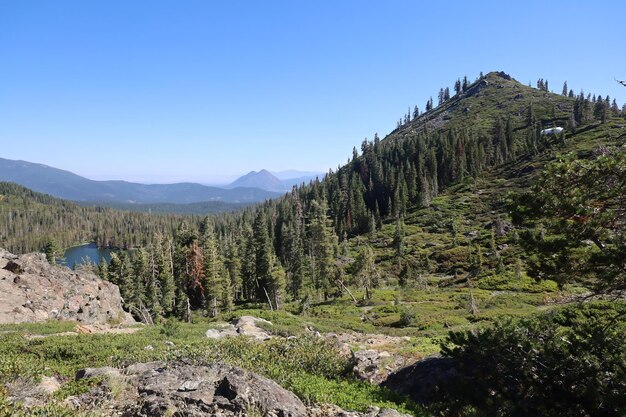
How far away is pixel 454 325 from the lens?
34000 mm

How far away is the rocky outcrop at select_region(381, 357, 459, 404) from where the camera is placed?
479 inches

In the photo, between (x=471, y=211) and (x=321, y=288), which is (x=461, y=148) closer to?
(x=471, y=211)

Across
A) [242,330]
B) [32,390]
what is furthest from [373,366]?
[242,330]

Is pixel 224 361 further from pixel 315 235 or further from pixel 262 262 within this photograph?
pixel 262 262

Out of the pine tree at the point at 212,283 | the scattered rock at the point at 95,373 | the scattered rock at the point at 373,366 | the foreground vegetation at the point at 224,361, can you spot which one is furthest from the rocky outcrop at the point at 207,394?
the pine tree at the point at 212,283

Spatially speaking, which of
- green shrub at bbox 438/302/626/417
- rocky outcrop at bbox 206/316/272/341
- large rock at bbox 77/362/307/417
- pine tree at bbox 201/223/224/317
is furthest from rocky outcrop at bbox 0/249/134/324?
green shrub at bbox 438/302/626/417

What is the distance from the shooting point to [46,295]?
29891 millimetres

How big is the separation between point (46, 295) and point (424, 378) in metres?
31.1

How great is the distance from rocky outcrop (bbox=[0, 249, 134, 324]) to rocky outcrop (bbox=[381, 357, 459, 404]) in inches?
1019

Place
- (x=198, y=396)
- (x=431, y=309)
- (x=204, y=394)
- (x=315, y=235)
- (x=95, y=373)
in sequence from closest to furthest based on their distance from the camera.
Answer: (x=198, y=396) → (x=204, y=394) → (x=95, y=373) → (x=431, y=309) → (x=315, y=235)

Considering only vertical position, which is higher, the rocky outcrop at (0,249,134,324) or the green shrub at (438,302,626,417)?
the green shrub at (438,302,626,417)

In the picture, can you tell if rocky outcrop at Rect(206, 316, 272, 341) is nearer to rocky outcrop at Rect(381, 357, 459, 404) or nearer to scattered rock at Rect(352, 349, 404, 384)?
scattered rock at Rect(352, 349, 404, 384)

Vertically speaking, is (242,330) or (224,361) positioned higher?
(224,361)

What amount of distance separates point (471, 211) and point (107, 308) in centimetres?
9693
